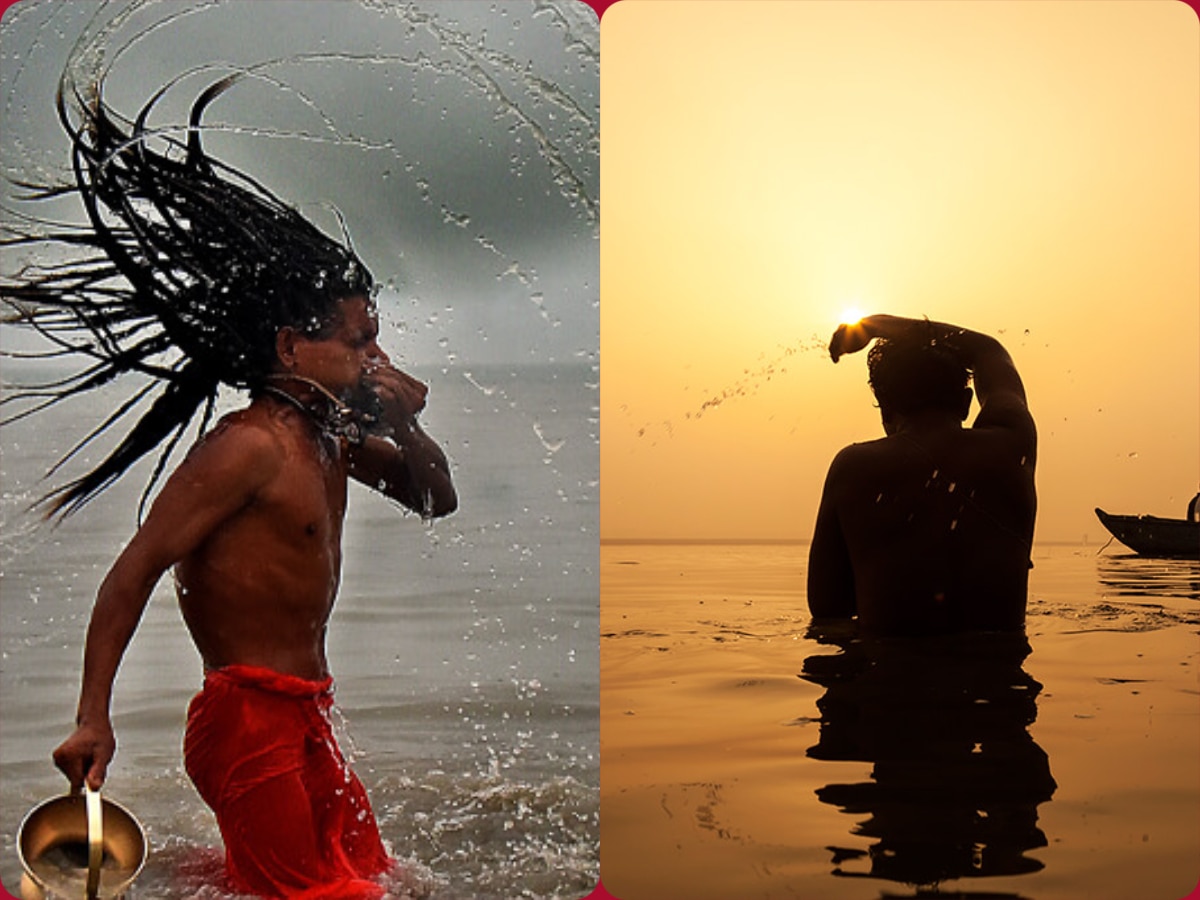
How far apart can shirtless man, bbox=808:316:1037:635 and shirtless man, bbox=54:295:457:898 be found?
80cm

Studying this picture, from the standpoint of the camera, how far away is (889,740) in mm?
2012

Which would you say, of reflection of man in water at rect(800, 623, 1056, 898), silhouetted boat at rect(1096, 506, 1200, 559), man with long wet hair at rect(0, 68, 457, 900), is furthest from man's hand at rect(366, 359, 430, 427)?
silhouetted boat at rect(1096, 506, 1200, 559)

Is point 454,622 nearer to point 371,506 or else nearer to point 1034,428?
point 371,506

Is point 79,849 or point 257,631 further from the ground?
point 257,631

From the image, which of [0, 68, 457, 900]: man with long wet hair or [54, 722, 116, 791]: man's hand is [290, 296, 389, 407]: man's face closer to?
[0, 68, 457, 900]: man with long wet hair

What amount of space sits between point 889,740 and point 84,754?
3.81 ft

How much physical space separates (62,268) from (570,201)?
33.1 inches

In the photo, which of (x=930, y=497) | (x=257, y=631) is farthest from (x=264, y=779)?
(x=930, y=497)

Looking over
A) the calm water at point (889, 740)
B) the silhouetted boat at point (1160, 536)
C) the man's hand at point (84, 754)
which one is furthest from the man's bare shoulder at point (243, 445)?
the silhouetted boat at point (1160, 536)

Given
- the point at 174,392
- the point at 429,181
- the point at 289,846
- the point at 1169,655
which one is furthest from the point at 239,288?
the point at 1169,655

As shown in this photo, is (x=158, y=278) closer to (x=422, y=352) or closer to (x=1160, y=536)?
(x=422, y=352)

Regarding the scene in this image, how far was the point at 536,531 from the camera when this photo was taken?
224 centimetres

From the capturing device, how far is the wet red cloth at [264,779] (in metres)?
1.90

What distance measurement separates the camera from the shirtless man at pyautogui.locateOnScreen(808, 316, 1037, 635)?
212 cm
